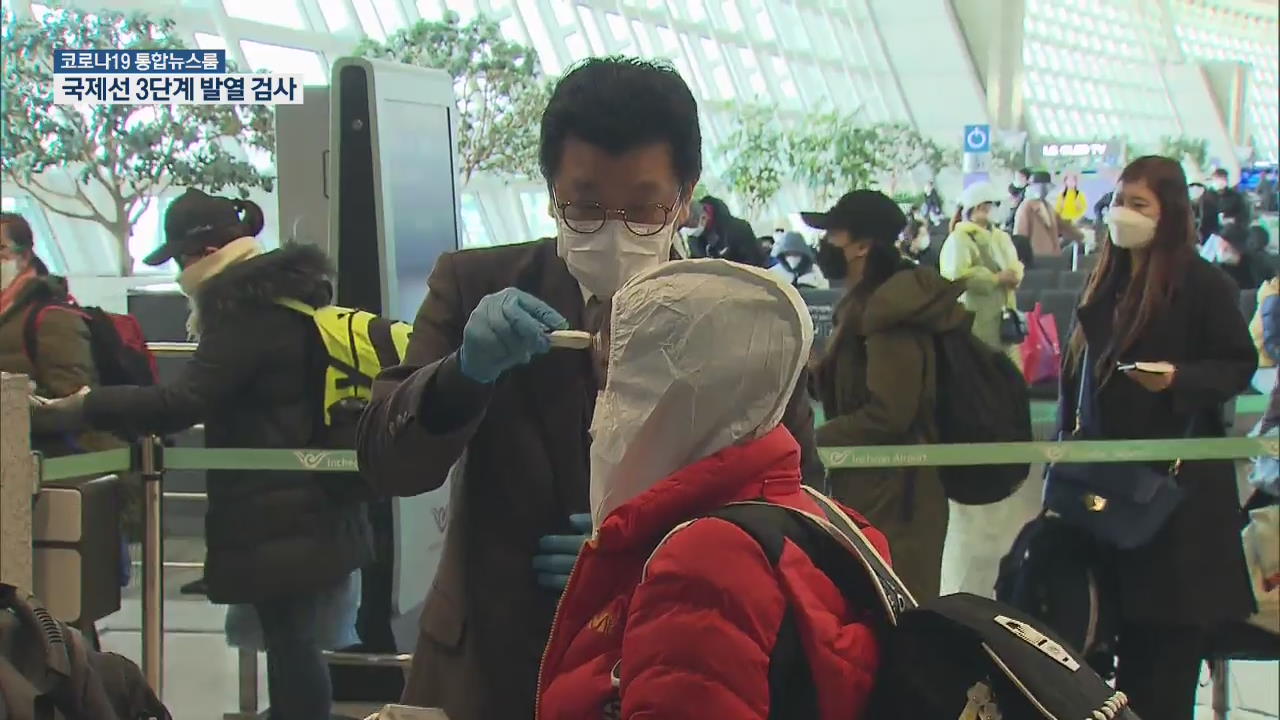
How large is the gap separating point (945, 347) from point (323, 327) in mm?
1815

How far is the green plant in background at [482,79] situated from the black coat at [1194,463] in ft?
6.57

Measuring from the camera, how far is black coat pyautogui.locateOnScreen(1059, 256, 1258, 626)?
3.43m

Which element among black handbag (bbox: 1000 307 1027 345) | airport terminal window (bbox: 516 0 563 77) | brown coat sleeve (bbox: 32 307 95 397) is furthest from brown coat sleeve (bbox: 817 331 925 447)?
brown coat sleeve (bbox: 32 307 95 397)

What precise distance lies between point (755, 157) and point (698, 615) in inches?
145

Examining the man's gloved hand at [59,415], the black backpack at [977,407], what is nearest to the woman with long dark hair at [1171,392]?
the black backpack at [977,407]

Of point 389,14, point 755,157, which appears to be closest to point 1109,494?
point 755,157

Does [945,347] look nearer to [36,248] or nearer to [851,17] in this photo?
[851,17]

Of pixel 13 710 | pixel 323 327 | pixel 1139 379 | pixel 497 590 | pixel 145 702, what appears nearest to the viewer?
pixel 497 590

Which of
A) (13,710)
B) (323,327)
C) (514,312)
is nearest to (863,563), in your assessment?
(514,312)

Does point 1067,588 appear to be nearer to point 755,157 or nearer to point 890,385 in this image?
point 890,385

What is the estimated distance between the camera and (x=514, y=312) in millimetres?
1627

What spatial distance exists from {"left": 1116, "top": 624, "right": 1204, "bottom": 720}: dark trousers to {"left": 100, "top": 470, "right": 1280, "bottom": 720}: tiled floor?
92cm

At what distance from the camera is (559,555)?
171 centimetres

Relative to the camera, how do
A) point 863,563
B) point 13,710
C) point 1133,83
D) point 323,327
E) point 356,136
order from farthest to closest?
point 1133,83 < point 356,136 < point 323,327 < point 13,710 < point 863,563
